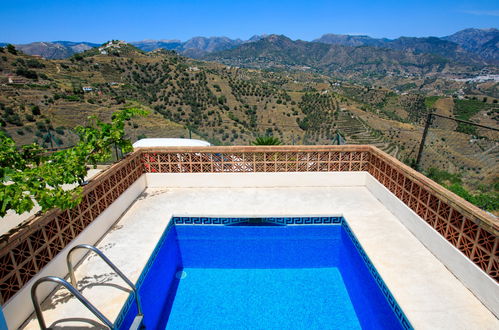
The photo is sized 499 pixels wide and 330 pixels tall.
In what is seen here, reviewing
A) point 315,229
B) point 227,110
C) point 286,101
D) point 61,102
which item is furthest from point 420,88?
point 315,229

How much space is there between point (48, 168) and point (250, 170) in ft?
11.7

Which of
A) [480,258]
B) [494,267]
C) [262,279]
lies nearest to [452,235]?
[480,258]

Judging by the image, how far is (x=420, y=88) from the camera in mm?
113000

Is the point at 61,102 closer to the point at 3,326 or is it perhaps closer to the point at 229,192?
the point at 229,192

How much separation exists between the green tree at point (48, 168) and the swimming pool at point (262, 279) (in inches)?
51.5

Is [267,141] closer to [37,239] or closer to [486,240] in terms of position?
[486,240]

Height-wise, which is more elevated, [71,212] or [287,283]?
[71,212]

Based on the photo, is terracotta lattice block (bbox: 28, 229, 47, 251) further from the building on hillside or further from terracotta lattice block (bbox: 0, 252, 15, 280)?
the building on hillside

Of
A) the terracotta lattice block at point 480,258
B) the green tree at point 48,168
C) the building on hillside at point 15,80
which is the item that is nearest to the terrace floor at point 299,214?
the terracotta lattice block at point 480,258

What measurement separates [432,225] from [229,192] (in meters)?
3.25

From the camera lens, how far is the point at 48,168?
107 inches

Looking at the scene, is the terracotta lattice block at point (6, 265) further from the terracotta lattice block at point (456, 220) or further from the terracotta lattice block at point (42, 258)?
the terracotta lattice block at point (456, 220)

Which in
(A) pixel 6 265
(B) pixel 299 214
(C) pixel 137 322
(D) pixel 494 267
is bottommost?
(C) pixel 137 322

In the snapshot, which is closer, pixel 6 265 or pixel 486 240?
pixel 6 265
